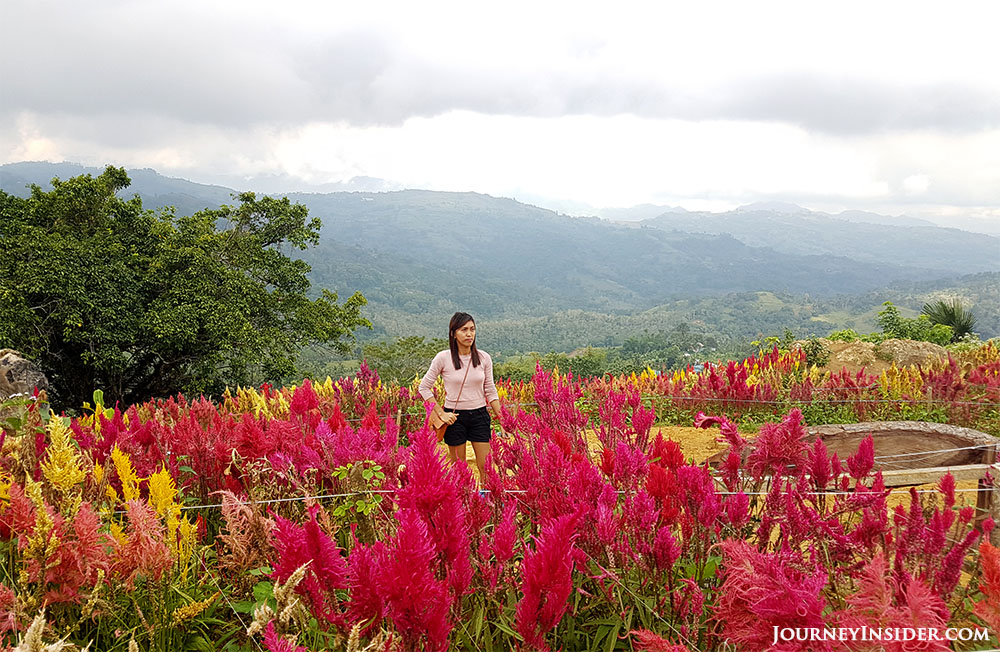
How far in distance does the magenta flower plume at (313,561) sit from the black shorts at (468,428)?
11.5ft

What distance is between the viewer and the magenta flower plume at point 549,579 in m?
1.08

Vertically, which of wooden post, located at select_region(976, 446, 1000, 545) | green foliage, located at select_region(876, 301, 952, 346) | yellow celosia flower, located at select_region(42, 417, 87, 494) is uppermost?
yellow celosia flower, located at select_region(42, 417, 87, 494)

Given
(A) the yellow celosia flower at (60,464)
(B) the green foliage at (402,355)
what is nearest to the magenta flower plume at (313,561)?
(A) the yellow celosia flower at (60,464)

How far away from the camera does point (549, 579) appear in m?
1.09

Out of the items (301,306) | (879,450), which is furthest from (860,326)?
(879,450)

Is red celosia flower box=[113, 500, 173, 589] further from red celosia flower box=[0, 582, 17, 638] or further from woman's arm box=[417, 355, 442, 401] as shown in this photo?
woman's arm box=[417, 355, 442, 401]

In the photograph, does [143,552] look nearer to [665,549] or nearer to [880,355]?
[665,549]

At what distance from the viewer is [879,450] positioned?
5.20 meters

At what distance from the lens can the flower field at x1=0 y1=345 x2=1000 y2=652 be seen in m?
1.04

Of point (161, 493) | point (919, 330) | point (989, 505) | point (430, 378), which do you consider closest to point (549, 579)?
point (161, 493)

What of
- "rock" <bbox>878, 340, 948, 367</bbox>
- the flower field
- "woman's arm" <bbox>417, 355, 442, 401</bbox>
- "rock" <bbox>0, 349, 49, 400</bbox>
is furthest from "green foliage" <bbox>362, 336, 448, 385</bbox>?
the flower field

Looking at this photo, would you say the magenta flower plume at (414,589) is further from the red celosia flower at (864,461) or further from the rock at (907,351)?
the rock at (907,351)

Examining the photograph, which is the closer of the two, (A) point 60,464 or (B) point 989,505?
(A) point 60,464

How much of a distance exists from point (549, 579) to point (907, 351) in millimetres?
13558
